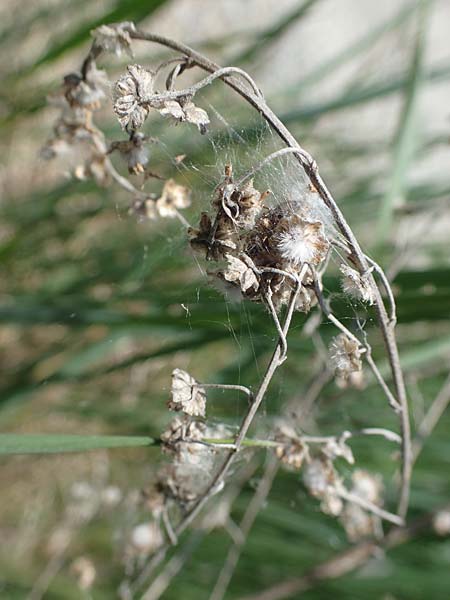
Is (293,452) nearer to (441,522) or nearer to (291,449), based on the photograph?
(291,449)

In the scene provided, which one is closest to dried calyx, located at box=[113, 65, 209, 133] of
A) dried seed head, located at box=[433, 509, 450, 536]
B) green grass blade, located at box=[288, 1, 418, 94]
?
dried seed head, located at box=[433, 509, 450, 536]

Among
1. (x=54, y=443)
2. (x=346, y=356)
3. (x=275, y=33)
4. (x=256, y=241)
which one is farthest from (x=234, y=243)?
(x=275, y=33)

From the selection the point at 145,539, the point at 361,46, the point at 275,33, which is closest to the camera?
the point at 145,539

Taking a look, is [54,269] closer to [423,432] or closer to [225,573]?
[225,573]

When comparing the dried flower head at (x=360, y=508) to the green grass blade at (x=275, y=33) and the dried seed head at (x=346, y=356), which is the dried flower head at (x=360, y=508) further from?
the green grass blade at (x=275, y=33)

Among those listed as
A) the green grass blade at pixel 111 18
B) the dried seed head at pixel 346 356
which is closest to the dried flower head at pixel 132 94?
the dried seed head at pixel 346 356

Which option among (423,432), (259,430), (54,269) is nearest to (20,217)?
(54,269)
